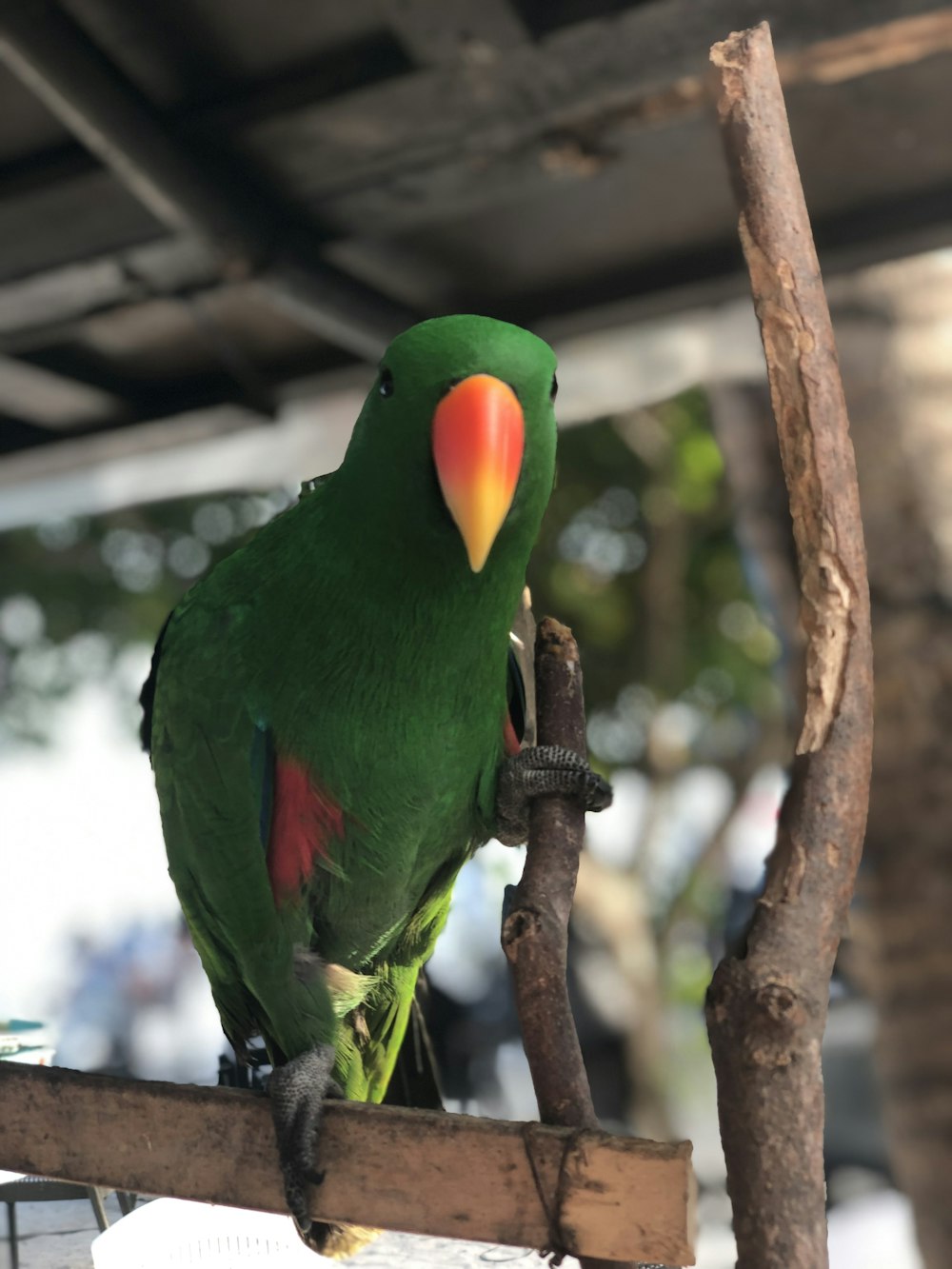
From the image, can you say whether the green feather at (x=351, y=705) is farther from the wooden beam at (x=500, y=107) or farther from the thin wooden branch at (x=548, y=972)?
the wooden beam at (x=500, y=107)

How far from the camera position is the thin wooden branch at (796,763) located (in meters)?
0.56

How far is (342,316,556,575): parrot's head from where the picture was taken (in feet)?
2.03

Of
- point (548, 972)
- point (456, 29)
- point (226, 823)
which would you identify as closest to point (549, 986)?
point (548, 972)

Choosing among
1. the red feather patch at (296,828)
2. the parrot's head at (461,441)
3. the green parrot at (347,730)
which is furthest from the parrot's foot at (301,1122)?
the parrot's head at (461,441)

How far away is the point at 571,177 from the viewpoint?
153cm

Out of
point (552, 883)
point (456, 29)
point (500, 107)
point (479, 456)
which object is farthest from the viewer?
point (500, 107)

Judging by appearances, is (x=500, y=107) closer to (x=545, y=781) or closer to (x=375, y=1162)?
(x=545, y=781)

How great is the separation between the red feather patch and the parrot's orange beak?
0.24 metres

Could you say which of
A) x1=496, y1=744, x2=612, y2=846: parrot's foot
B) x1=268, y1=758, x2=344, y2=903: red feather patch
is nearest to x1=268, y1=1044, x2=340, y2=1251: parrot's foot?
x1=268, y1=758, x2=344, y2=903: red feather patch

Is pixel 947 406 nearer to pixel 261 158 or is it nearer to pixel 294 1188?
pixel 261 158

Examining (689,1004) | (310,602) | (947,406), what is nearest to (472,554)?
(310,602)

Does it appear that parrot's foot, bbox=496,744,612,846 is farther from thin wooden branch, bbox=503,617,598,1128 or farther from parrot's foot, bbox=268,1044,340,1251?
parrot's foot, bbox=268,1044,340,1251

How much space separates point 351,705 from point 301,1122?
0.27 m

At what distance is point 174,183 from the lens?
1.37 meters
